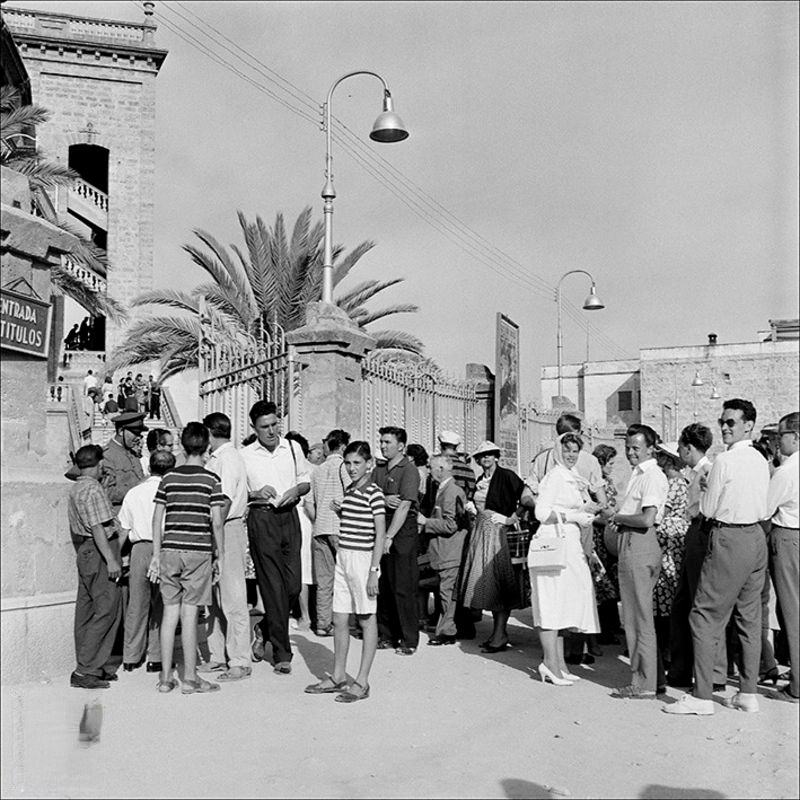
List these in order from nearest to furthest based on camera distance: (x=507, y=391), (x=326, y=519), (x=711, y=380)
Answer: (x=326, y=519)
(x=507, y=391)
(x=711, y=380)

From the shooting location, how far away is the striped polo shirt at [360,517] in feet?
20.6

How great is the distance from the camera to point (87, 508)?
645cm

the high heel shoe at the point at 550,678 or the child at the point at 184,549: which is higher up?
the child at the point at 184,549

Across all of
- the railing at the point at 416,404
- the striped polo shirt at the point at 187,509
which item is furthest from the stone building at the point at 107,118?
the striped polo shirt at the point at 187,509

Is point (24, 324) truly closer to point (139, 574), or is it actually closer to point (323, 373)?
point (139, 574)

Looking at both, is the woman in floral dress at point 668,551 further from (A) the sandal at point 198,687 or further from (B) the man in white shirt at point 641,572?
(A) the sandal at point 198,687

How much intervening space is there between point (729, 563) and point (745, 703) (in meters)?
0.93

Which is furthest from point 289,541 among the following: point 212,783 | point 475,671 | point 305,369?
point 305,369

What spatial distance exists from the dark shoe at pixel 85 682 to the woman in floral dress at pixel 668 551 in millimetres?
3857

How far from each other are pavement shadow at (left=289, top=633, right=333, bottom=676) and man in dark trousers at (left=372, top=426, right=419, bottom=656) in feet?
1.80

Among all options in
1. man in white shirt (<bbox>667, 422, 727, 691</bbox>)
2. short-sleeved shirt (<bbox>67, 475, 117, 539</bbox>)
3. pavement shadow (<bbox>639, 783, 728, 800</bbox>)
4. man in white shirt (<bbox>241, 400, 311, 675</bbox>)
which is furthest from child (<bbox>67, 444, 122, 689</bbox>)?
man in white shirt (<bbox>667, 422, 727, 691</bbox>)

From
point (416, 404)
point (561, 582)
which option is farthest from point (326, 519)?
point (416, 404)

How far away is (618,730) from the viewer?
553 centimetres

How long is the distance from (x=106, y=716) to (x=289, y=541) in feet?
6.53
